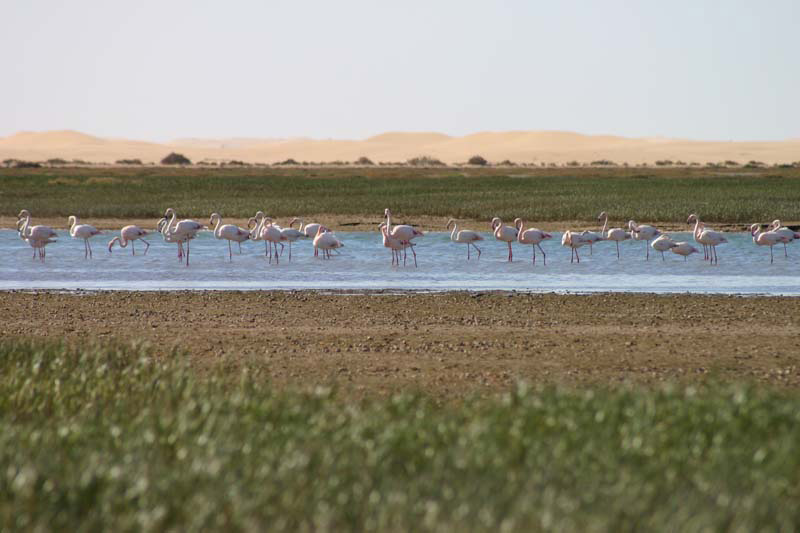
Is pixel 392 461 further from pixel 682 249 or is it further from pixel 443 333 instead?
pixel 682 249

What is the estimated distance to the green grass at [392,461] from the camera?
20.4ft

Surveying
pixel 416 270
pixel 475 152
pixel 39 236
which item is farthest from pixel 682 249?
pixel 475 152

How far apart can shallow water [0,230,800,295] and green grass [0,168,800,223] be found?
6.52m

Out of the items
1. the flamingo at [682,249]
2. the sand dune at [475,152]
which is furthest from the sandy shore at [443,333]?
the sand dune at [475,152]

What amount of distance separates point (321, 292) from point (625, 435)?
527 inches

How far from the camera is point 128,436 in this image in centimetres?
771

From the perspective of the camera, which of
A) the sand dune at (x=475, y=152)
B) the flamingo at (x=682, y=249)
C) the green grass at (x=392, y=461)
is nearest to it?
the green grass at (x=392, y=461)

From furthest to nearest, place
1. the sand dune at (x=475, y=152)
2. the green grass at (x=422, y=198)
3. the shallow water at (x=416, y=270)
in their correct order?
the sand dune at (x=475, y=152)
the green grass at (x=422, y=198)
the shallow water at (x=416, y=270)

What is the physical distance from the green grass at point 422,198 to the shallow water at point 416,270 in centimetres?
652

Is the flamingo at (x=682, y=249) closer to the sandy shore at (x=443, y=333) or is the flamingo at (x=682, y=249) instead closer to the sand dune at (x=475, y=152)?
the sandy shore at (x=443, y=333)

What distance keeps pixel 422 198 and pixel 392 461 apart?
1548 inches

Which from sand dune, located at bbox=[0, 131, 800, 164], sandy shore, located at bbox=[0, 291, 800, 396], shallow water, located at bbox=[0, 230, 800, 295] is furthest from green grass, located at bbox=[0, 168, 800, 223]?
sand dune, located at bbox=[0, 131, 800, 164]

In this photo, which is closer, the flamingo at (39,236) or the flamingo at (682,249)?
the flamingo at (682,249)

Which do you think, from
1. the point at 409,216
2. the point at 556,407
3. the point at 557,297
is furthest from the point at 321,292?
the point at 409,216
